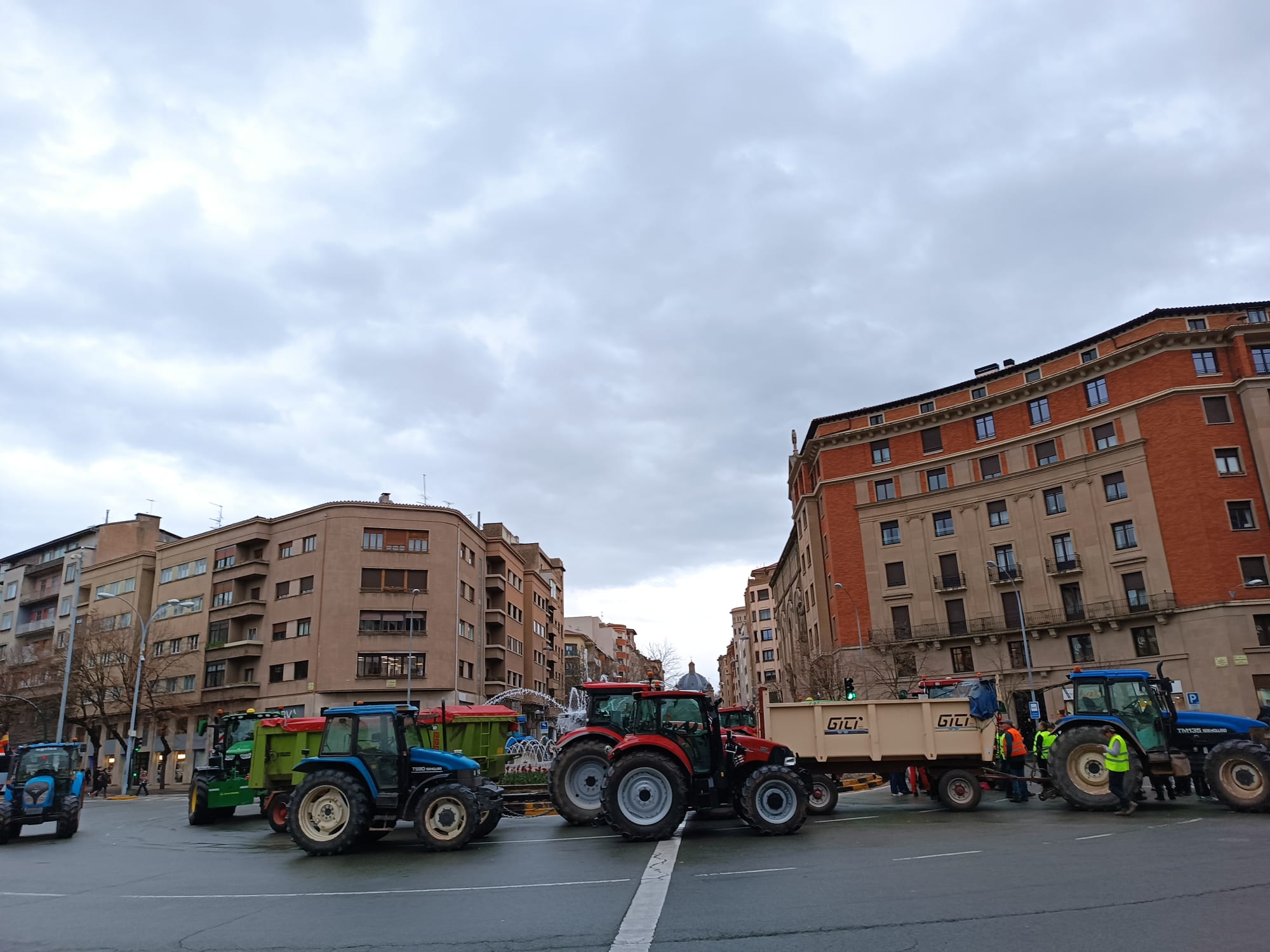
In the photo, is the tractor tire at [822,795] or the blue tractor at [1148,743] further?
the tractor tire at [822,795]

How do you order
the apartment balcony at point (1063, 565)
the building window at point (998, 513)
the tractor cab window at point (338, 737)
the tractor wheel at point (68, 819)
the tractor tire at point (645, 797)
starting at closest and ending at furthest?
the tractor tire at point (645, 797) → the tractor cab window at point (338, 737) → the tractor wheel at point (68, 819) → the apartment balcony at point (1063, 565) → the building window at point (998, 513)

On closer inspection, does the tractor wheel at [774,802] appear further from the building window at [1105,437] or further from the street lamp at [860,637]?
the building window at [1105,437]

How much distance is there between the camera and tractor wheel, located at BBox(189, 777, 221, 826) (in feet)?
69.8

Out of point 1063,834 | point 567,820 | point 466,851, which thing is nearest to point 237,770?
point 567,820

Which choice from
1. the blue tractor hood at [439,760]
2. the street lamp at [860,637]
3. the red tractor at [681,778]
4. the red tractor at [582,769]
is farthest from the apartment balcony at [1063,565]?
the blue tractor hood at [439,760]

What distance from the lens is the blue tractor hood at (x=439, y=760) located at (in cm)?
1397

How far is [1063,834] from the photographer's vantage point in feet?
40.6

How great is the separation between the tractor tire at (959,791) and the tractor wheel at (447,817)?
29.0 ft

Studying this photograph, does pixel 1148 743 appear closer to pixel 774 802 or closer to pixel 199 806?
pixel 774 802

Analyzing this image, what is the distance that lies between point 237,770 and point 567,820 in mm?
10650

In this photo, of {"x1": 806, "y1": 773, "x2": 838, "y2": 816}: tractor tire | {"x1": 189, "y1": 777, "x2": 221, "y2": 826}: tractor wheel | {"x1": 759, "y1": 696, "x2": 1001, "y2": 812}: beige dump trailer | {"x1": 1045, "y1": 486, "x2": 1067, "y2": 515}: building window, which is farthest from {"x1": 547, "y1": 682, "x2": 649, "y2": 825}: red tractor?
{"x1": 1045, "y1": 486, "x2": 1067, "y2": 515}: building window

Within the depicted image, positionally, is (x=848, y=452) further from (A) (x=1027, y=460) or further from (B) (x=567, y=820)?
(B) (x=567, y=820)

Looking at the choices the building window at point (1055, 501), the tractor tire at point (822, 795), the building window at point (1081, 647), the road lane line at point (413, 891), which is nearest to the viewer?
the road lane line at point (413, 891)

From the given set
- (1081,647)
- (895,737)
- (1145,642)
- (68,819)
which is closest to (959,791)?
(895,737)
